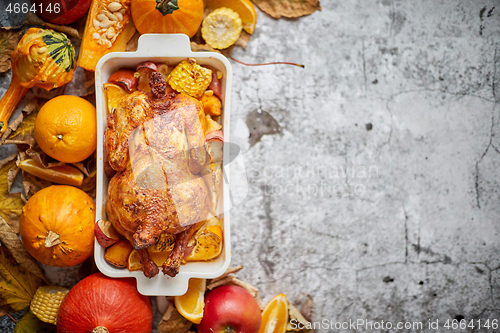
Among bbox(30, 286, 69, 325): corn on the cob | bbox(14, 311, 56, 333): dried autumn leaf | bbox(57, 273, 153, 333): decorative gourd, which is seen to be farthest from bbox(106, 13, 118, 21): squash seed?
bbox(14, 311, 56, 333): dried autumn leaf

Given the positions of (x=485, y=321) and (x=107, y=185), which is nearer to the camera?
(x=107, y=185)

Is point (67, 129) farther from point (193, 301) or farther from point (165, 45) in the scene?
point (193, 301)

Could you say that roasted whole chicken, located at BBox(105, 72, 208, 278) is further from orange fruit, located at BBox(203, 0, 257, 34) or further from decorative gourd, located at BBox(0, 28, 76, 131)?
orange fruit, located at BBox(203, 0, 257, 34)

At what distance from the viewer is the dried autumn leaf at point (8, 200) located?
1.61 m

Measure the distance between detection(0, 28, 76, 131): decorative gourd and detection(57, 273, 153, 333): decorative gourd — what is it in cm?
78

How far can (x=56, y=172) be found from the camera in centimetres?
158

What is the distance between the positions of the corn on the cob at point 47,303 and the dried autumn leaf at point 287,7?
1.60 meters

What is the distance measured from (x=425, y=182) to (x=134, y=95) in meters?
1.45

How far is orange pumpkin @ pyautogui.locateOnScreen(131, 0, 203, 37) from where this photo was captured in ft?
4.94

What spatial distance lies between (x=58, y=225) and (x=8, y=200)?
381 mm

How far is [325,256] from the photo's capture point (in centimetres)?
180

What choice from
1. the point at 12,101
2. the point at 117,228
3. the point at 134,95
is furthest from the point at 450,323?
the point at 12,101

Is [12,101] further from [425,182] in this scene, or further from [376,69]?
[425,182]

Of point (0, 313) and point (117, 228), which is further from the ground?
point (117, 228)
